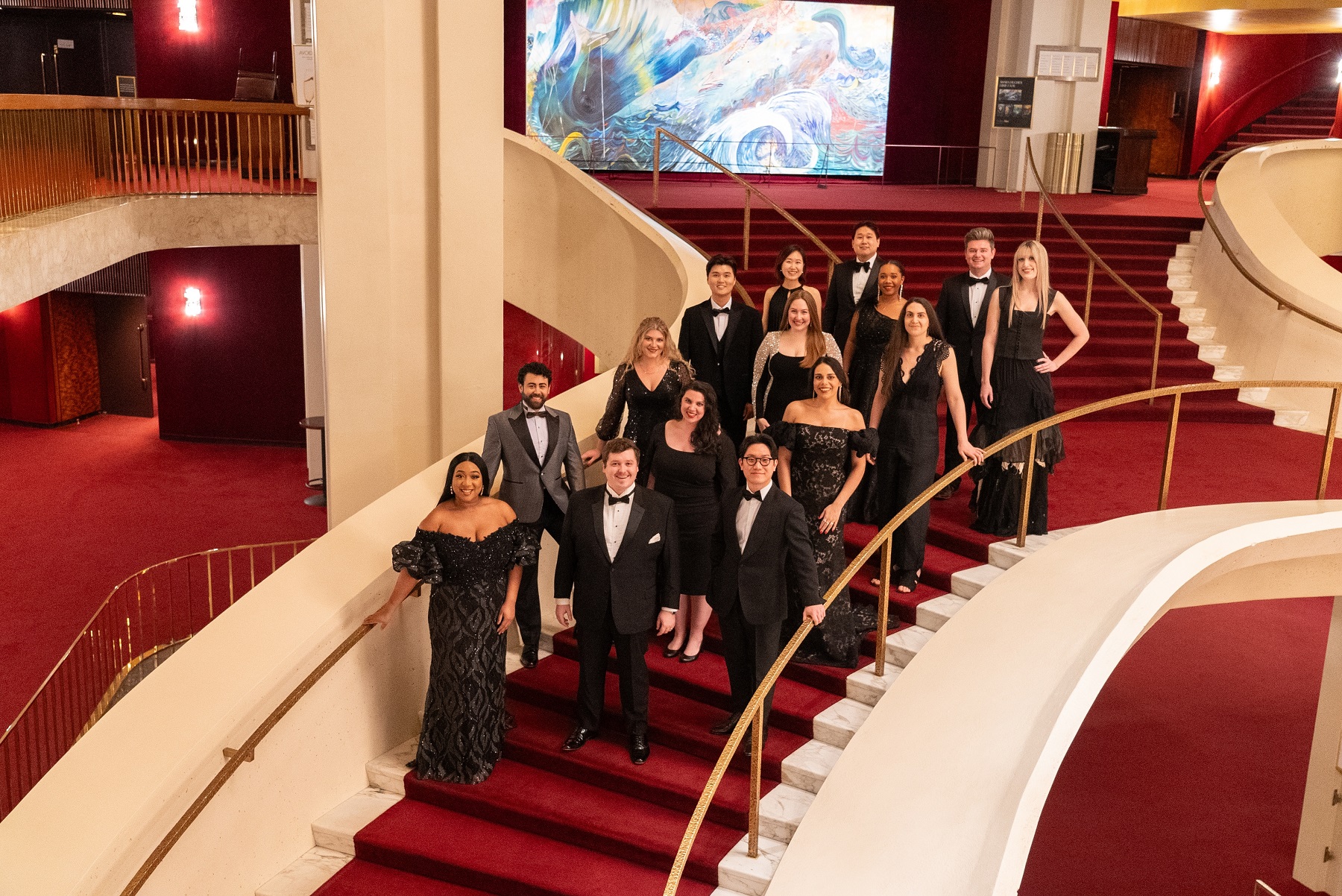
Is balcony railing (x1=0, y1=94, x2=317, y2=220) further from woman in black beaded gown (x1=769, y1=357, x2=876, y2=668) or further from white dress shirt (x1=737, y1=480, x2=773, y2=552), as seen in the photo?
white dress shirt (x1=737, y1=480, x2=773, y2=552)

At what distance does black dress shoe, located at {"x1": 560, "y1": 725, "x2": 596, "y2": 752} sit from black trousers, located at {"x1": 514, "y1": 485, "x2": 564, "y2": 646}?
2.31 ft

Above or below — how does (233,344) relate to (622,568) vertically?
below

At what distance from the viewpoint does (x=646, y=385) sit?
6445 mm

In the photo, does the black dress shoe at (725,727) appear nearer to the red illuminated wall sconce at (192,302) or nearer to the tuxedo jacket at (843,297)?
the tuxedo jacket at (843,297)

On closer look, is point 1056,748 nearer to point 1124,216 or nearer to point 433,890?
point 433,890

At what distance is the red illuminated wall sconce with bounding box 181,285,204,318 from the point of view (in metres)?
17.5

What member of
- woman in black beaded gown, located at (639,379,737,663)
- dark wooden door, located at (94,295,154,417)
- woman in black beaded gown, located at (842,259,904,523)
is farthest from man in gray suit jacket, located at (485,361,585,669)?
dark wooden door, located at (94,295,154,417)

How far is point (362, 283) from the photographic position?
298 inches

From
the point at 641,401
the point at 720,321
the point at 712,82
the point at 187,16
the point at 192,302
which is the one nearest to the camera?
the point at 641,401

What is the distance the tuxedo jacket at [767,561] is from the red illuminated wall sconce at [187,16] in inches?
544

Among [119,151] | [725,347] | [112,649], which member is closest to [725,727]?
[725,347]

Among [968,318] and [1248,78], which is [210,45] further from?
[1248,78]

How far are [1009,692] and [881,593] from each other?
0.75 m

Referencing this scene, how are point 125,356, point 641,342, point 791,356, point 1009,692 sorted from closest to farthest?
point 1009,692 < point 641,342 < point 791,356 < point 125,356
